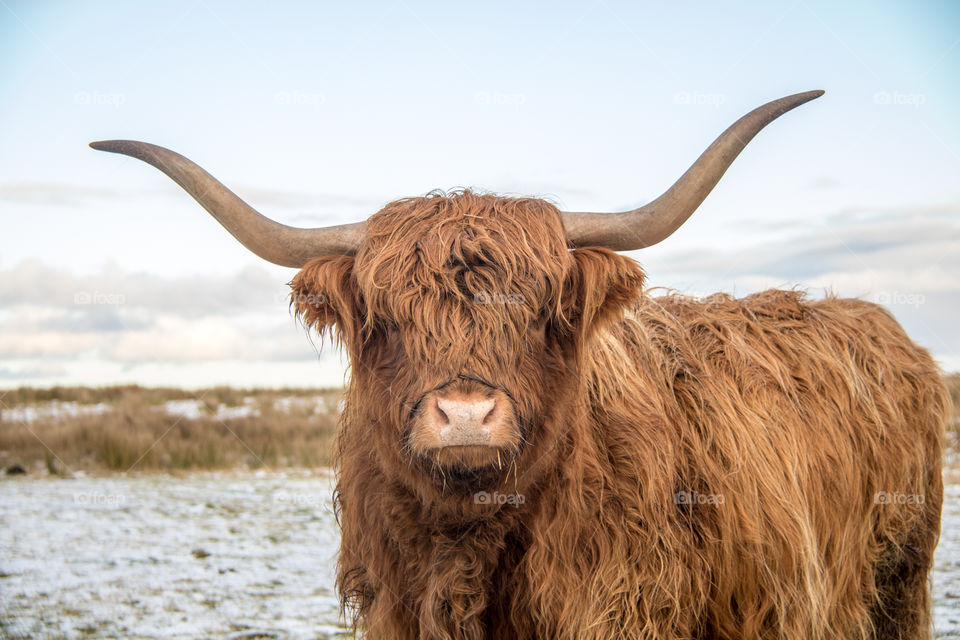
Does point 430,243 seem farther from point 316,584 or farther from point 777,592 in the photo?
point 316,584

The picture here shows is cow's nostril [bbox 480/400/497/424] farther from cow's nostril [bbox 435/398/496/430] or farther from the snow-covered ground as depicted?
the snow-covered ground

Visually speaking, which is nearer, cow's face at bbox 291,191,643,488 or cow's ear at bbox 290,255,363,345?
cow's face at bbox 291,191,643,488

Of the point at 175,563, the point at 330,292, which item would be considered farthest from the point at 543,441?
the point at 175,563

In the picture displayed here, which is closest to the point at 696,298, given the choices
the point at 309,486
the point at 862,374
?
the point at 862,374

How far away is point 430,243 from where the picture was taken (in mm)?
2641

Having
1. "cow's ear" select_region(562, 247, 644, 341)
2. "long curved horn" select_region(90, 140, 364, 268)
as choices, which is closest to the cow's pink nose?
"cow's ear" select_region(562, 247, 644, 341)

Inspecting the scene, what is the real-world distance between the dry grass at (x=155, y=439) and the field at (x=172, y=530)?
0.04 metres

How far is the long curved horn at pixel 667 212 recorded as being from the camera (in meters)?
2.89

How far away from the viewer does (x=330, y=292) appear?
278 cm

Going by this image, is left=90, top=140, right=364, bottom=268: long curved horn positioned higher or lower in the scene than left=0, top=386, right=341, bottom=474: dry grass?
higher

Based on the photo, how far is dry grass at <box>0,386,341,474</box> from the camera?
1284cm

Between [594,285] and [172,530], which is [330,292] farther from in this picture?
[172,530]

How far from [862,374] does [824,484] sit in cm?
80

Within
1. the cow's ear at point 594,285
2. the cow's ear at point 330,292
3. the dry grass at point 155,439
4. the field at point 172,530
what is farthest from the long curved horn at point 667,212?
the dry grass at point 155,439
